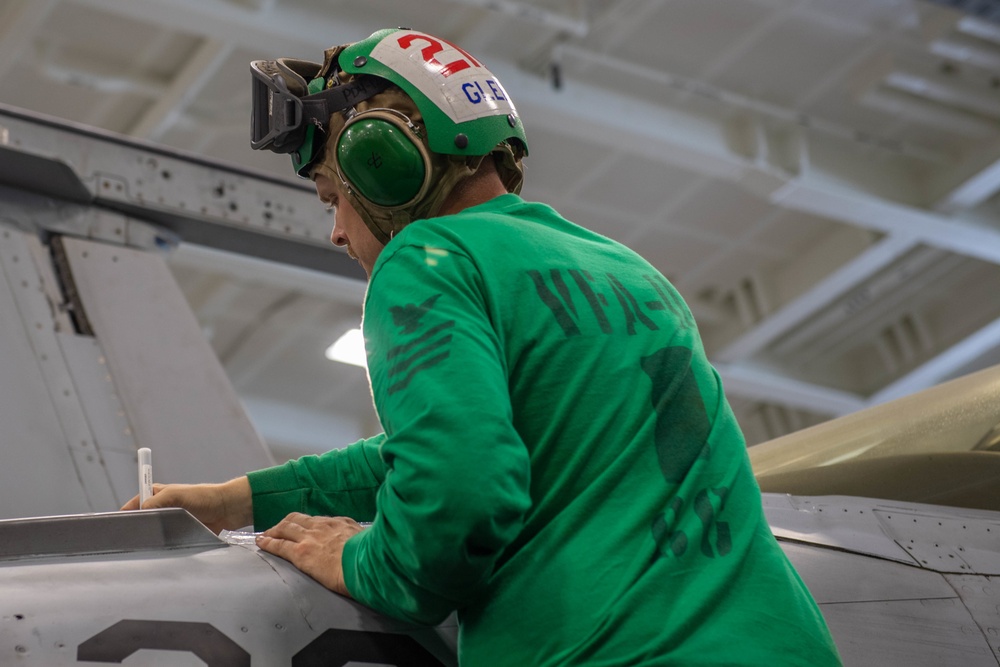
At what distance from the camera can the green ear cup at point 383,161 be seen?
2232mm

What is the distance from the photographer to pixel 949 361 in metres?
14.0

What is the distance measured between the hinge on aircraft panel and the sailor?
8.42 feet

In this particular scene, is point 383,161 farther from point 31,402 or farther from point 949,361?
point 949,361

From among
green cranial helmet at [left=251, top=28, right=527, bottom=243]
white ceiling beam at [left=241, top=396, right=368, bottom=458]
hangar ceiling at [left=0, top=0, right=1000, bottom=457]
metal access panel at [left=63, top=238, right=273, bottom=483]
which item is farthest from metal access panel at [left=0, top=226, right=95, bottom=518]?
white ceiling beam at [left=241, top=396, right=368, bottom=458]

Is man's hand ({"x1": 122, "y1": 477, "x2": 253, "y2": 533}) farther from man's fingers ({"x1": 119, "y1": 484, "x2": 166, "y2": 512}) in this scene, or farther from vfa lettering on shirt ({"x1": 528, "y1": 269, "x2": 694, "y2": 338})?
vfa lettering on shirt ({"x1": 528, "y1": 269, "x2": 694, "y2": 338})

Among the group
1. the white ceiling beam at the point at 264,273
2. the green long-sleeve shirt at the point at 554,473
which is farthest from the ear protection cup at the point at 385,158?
the white ceiling beam at the point at 264,273

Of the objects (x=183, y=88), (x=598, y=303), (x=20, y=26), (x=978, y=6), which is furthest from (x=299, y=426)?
(x=598, y=303)

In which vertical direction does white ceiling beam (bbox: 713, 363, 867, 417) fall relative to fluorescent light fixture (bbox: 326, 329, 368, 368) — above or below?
below

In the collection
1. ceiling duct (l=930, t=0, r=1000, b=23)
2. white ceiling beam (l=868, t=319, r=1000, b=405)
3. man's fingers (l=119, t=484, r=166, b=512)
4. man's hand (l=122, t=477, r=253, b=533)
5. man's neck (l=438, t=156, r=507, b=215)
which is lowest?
white ceiling beam (l=868, t=319, r=1000, b=405)

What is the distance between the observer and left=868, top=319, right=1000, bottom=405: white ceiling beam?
1364 cm

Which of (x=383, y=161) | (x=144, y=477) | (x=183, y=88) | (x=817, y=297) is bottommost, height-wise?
(x=817, y=297)

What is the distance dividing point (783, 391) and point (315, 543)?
12420mm

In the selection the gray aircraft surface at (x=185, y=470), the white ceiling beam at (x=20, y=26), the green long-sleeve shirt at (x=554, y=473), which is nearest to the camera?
the green long-sleeve shirt at (x=554, y=473)

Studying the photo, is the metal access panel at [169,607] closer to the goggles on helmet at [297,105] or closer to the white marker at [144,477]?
the white marker at [144,477]
